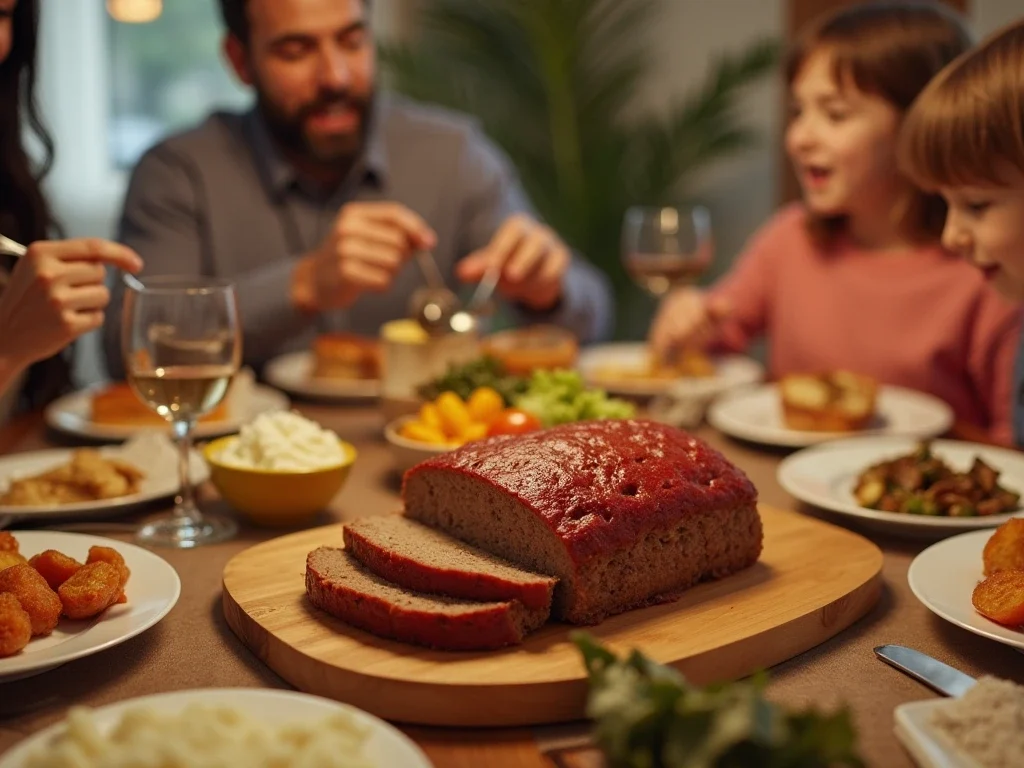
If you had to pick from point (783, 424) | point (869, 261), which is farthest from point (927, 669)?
point (869, 261)

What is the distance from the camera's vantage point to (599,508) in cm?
169

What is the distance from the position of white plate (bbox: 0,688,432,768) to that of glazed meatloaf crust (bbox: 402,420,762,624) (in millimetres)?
482

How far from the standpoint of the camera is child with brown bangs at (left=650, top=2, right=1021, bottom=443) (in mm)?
3387

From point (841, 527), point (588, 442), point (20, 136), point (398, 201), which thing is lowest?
point (841, 527)

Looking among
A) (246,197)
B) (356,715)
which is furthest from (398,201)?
(356,715)

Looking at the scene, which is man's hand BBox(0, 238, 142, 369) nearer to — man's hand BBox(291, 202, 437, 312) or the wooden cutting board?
the wooden cutting board

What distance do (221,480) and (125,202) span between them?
2.41 m

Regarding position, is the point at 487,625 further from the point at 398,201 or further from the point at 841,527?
the point at 398,201

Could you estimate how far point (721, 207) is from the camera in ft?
23.0

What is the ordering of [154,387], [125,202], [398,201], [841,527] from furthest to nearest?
[398,201], [125,202], [841,527], [154,387]

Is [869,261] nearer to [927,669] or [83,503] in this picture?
[927,669]

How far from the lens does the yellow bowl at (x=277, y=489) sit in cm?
209

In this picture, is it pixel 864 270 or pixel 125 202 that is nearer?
pixel 864 270

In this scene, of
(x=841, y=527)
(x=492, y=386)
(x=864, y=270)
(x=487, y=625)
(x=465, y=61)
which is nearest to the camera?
(x=487, y=625)
